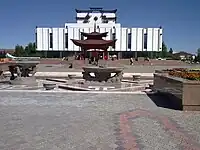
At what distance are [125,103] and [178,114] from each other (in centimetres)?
178

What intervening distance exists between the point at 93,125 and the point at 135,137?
1.06 metres

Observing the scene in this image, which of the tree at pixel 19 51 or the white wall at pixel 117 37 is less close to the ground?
the white wall at pixel 117 37

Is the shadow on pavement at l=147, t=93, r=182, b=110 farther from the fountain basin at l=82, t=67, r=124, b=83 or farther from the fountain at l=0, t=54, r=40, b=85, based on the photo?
the fountain at l=0, t=54, r=40, b=85

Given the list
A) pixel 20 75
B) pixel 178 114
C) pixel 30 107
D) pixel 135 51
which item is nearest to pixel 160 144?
pixel 178 114

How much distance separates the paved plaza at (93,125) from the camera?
13.1 ft

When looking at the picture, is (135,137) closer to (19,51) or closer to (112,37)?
(112,37)

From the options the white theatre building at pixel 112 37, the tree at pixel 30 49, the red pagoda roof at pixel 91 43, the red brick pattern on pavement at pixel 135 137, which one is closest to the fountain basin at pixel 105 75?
the red brick pattern on pavement at pixel 135 137

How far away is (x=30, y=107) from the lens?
675cm

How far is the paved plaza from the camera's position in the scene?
13.1 ft

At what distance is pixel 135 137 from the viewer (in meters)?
4.33

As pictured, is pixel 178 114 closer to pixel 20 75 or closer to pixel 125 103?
pixel 125 103

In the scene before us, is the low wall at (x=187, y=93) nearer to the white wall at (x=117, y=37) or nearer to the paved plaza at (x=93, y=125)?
the paved plaza at (x=93, y=125)

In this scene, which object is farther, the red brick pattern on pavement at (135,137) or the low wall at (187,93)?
the low wall at (187,93)

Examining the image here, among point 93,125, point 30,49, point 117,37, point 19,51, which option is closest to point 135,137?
point 93,125
